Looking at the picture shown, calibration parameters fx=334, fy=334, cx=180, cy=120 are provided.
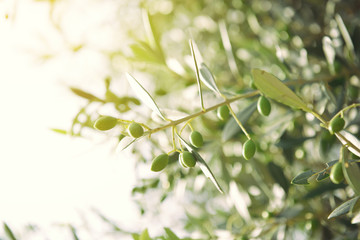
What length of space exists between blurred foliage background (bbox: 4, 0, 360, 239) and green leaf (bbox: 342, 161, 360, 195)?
0.19ft

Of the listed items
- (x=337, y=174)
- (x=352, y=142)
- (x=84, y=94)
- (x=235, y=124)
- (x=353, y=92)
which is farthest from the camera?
(x=353, y=92)

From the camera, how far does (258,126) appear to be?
1370 millimetres

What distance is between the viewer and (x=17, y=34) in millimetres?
1688

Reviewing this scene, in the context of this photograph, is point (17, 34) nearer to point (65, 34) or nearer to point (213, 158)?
point (65, 34)

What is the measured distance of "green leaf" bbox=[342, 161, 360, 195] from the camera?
1.87 feet

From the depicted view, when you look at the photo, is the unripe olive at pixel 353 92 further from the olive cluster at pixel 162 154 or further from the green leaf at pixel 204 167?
the green leaf at pixel 204 167

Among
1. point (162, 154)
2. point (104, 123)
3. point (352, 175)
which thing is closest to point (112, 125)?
point (104, 123)

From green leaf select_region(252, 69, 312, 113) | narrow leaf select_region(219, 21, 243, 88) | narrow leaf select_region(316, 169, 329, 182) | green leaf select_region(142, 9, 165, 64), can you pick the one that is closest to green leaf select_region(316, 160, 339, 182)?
narrow leaf select_region(316, 169, 329, 182)

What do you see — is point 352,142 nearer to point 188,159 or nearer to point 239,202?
point 188,159

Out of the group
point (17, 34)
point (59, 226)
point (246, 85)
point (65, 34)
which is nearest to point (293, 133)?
point (246, 85)

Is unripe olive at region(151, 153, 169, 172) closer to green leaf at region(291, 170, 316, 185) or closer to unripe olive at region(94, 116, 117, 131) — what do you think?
unripe olive at region(94, 116, 117, 131)

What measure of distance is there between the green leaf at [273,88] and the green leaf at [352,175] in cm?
13

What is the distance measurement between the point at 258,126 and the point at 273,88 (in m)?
0.76

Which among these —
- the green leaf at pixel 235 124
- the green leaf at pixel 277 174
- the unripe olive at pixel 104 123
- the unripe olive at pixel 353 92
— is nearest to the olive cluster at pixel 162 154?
the unripe olive at pixel 104 123
